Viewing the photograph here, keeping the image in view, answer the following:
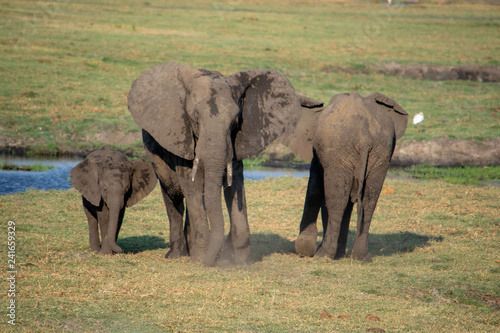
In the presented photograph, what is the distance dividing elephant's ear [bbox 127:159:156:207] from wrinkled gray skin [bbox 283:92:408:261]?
2390mm

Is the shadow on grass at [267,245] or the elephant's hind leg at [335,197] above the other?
the elephant's hind leg at [335,197]

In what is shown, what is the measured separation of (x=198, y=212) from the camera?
809cm

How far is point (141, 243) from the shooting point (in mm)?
9797

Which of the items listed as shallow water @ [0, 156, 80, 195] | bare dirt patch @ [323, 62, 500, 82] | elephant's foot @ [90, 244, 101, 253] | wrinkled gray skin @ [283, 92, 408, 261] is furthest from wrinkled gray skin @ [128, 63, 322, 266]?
bare dirt patch @ [323, 62, 500, 82]

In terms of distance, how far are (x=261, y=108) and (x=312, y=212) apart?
1898 mm

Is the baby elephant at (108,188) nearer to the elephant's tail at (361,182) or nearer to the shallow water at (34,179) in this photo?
the elephant's tail at (361,182)

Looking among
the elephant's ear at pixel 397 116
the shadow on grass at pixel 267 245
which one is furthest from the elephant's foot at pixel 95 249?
the elephant's ear at pixel 397 116

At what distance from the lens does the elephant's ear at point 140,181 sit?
9109mm

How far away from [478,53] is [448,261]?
88.1 feet

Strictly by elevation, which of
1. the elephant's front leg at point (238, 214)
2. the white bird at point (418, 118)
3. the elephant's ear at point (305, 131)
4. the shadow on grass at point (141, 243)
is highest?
the elephant's ear at point (305, 131)

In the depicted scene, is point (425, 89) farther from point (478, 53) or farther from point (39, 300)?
point (39, 300)

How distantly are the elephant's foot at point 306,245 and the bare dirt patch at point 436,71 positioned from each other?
64.7ft

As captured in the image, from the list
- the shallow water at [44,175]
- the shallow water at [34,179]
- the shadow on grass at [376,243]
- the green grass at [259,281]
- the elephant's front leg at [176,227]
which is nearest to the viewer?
the green grass at [259,281]

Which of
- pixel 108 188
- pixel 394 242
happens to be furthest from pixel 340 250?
pixel 108 188
